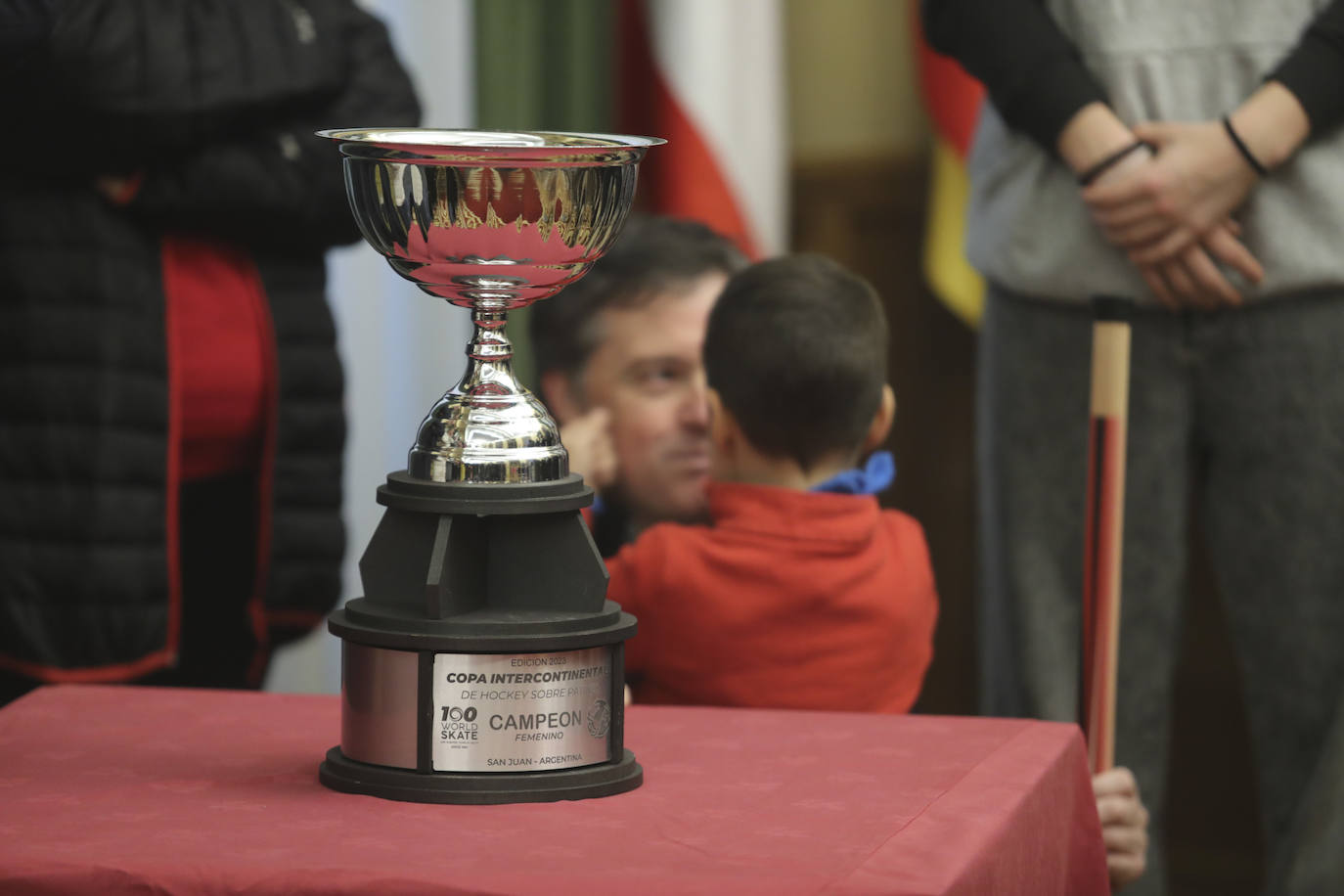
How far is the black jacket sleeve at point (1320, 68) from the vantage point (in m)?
1.64

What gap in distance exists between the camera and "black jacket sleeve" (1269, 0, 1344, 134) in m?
1.64

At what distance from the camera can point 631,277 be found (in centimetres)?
205

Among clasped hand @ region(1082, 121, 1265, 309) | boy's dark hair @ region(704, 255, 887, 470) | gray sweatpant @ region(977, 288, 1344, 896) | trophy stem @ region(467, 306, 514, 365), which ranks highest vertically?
clasped hand @ region(1082, 121, 1265, 309)

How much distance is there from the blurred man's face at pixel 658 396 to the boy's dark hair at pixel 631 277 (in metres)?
0.02

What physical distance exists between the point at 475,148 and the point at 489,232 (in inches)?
1.9

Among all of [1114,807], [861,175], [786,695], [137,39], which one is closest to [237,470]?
[137,39]

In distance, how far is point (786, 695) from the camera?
1.47 metres

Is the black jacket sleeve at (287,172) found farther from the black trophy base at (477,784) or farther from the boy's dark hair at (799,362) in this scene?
the black trophy base at (477,784)

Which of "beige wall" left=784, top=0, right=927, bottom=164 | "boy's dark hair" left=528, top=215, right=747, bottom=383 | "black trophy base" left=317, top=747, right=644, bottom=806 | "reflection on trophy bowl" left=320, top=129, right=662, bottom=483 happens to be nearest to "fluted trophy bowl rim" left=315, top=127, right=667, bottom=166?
"reflection on trophy bowl" left=320, top=129, right=662, bottom=483

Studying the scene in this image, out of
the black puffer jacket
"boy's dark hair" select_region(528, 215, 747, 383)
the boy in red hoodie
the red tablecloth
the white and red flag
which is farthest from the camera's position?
the white and red flag

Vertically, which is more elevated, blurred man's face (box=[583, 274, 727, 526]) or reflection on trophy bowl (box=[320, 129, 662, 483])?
reflection on trophy bowl (box=[320, 129, 662, 483])

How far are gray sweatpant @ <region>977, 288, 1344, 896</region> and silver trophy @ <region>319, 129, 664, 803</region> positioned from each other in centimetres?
82

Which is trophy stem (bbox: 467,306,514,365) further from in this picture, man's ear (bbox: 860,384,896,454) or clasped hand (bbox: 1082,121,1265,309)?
clasped hand (bbox: 1082,121,1265,309)

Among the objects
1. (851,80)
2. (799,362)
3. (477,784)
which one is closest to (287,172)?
(799,362)
